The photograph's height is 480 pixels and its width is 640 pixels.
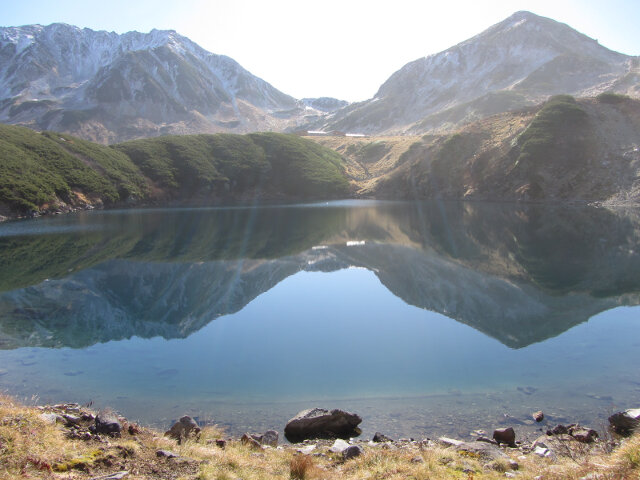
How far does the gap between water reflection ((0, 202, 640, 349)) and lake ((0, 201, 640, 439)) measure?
0.64 ft

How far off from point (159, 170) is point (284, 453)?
356ft

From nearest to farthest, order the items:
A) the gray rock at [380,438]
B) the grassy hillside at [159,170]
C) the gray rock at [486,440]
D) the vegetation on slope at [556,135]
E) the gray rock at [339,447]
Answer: the gray rock at [339,447] → the gray rock at [486,440] → the gray rock at [380,438] → the vegetation on slope at [556,135] → the grassy hillside at [159,170]

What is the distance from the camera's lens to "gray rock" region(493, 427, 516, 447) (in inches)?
447

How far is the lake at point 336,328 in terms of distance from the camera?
1415 cm

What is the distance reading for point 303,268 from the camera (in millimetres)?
36000

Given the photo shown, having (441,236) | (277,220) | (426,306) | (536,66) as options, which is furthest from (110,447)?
(536,66)

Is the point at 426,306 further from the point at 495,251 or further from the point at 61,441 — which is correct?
the point at 61,441

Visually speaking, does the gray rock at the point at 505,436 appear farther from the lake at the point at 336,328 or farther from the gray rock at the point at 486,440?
the lake at the point at 336,328

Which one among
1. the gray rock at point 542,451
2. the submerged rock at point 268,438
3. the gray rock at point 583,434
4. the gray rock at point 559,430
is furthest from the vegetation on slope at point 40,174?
the gray rock at point 583,434

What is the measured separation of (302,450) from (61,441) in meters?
Result: 5.23

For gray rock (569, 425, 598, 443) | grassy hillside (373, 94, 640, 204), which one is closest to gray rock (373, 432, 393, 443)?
gray rock (569, 425, 598, 443)

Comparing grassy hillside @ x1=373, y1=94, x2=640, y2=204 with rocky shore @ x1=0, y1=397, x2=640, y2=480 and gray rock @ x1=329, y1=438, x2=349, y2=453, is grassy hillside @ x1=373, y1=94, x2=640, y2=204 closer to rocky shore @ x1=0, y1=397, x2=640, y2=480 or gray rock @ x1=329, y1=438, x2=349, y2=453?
rocky shore @ x1=0, y1=397, x2=640, y2=480

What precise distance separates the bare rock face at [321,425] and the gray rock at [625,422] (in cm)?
679

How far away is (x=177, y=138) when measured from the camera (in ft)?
406
